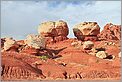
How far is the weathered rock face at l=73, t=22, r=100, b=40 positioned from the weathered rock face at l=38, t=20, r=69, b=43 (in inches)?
42.2

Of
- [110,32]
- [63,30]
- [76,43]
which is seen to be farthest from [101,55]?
[110,32]

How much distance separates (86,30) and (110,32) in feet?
20.6

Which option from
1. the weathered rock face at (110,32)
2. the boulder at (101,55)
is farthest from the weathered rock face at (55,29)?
the boulder at (101,55)

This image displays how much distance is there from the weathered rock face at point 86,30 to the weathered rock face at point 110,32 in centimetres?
356

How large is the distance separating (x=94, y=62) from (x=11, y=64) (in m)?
6.95

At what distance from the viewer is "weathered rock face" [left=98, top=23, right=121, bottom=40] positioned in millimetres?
34781

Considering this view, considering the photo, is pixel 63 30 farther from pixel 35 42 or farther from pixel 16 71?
pixel 16 71

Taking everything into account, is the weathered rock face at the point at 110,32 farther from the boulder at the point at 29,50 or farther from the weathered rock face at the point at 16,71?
the weathered rock face at the point at 16,71

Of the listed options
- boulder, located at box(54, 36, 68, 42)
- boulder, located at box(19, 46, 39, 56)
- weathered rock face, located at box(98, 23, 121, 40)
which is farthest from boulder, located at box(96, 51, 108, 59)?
weathered rock face, located at box(98, 23, 121, 40)

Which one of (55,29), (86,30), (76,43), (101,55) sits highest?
(55,29)

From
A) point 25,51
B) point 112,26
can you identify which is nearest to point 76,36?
point 112,26

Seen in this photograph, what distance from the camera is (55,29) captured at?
3012 centimetres

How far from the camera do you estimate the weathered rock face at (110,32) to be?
34781 mm

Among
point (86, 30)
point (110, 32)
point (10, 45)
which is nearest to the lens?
point (10, 45)
